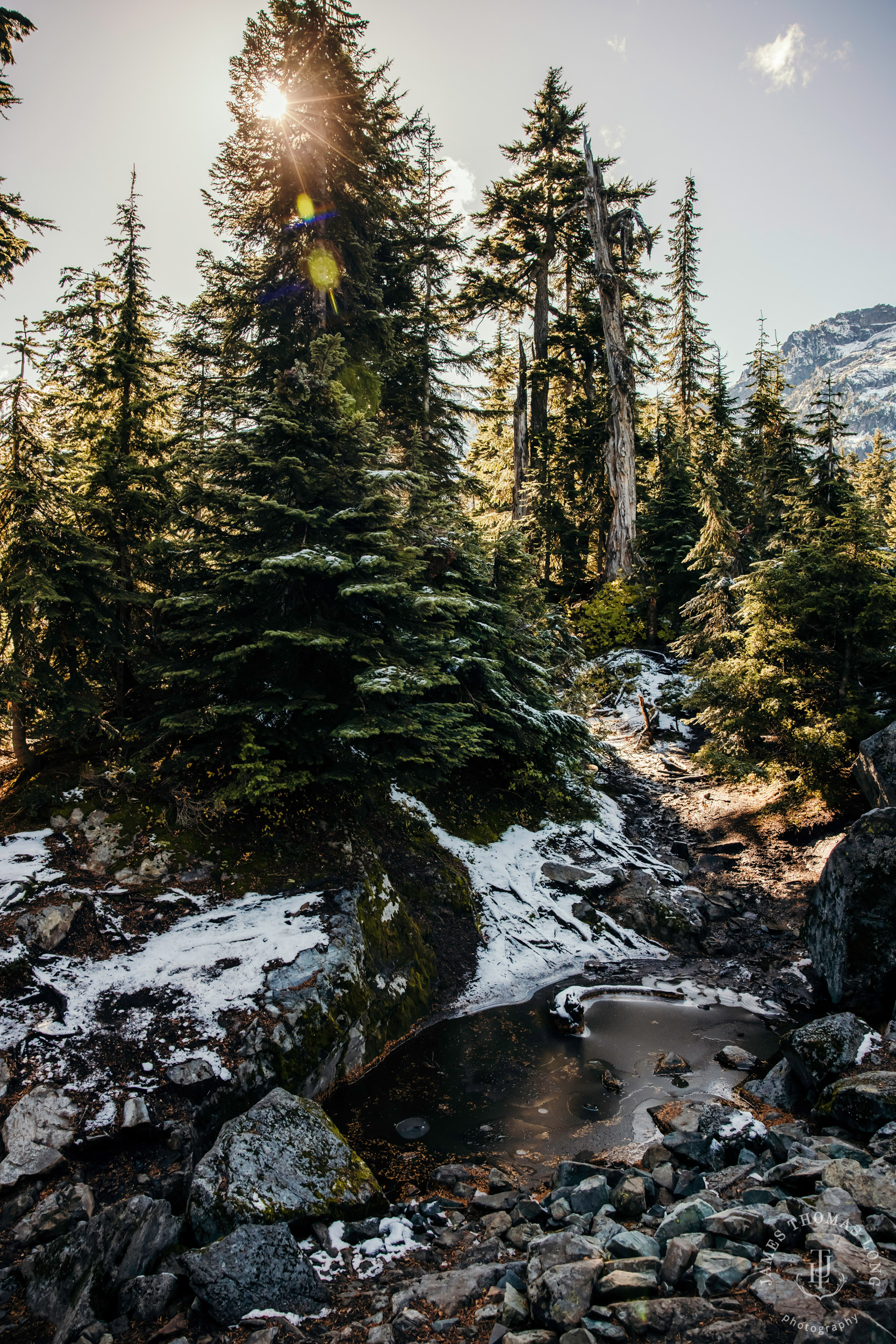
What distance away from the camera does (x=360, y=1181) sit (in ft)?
15.9

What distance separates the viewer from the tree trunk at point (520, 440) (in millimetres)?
25234

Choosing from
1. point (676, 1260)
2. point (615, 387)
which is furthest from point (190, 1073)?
point (615, 387)

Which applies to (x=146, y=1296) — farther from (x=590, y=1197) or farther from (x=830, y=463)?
(x=830, y=463)

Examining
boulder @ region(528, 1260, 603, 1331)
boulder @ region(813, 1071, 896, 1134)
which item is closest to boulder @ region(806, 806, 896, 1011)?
boulder @ region(813, 1071, 896, 1134)

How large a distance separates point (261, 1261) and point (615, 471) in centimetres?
2383

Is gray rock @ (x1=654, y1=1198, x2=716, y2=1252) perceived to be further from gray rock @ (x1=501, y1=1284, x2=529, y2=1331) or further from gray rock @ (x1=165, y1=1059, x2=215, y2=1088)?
gray rock @ (x1=165, y1=1059, x2=215, y2=1088)

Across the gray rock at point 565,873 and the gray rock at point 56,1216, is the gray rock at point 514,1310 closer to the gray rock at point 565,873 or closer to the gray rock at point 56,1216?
the gray rock at point 56,1216

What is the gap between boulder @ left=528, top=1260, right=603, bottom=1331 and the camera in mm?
3283

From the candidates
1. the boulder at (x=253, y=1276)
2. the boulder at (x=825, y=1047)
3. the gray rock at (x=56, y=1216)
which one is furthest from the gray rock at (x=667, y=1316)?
the boulder at (x=825, y=1047)

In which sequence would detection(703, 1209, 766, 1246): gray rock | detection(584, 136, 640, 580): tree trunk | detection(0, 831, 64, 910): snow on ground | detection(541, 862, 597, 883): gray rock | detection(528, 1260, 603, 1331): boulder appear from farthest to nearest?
detection(584, 136, 640, 580): tree trunk, detection(541, 862, 597, 883): gray rock, detection(0, 831, 64, 910): snow on ground, detection(703, 1209, 766, 1246): gray rock, detection(528, 1260, 603, 1331): boulder

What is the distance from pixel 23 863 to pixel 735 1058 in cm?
846

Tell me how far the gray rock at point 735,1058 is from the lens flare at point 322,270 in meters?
15.3

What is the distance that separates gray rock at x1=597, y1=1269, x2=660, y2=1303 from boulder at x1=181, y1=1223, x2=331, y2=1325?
1796 mm

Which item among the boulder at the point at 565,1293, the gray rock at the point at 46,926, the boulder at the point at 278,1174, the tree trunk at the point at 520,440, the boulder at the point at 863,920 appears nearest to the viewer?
the boulder at the point at 565,1293
